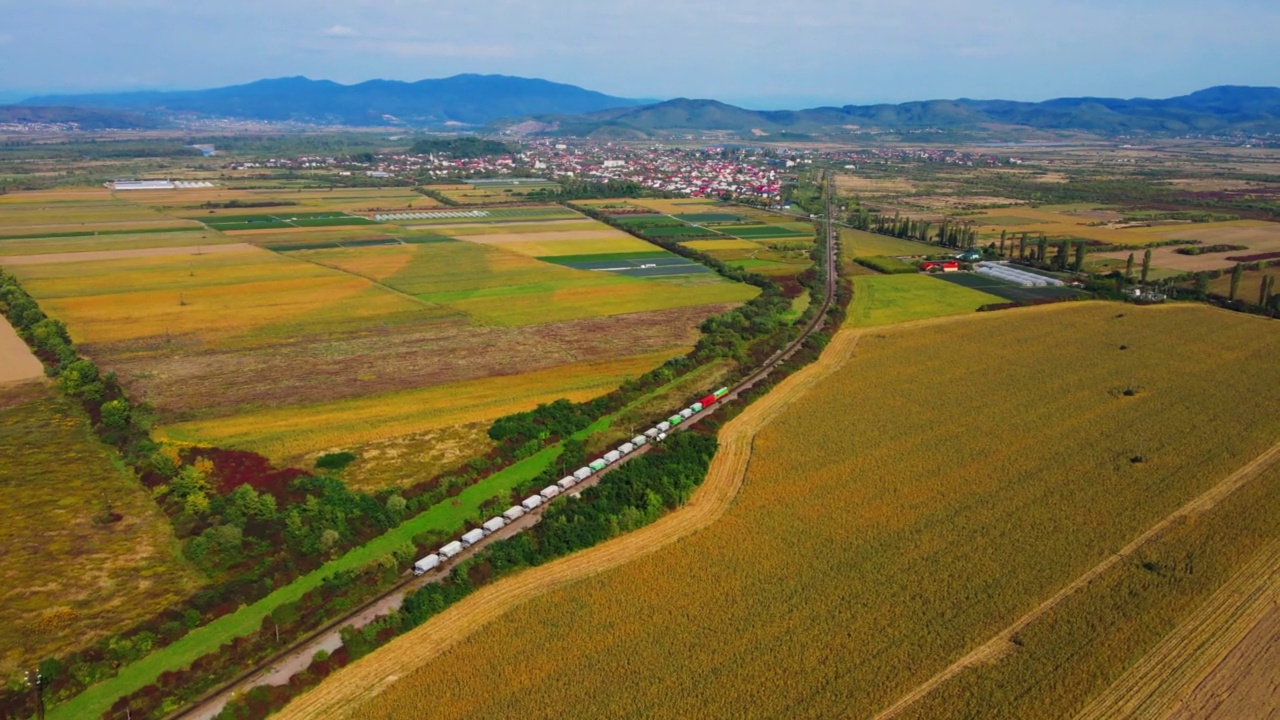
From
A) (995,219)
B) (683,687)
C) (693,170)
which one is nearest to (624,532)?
(683,687)

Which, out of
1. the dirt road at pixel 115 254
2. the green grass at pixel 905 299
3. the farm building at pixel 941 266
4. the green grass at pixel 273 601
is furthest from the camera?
the farm building at pixel 941 266

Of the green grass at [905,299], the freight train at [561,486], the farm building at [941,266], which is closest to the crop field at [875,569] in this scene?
the freight train at [561,486]

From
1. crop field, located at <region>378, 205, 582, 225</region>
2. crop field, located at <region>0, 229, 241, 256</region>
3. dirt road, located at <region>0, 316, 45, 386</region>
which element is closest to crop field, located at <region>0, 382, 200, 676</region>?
dirt road, located at <region>0, 316, 45, 386</region>

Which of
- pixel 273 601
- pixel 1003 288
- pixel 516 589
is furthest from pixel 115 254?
pixel 1003 288

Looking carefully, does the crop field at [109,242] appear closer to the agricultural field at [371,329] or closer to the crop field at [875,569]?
the agricultural field at [371,329]

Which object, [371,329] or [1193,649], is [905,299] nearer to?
[371,329]
